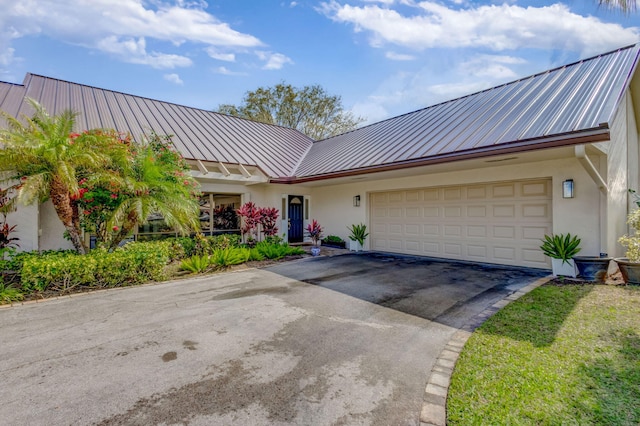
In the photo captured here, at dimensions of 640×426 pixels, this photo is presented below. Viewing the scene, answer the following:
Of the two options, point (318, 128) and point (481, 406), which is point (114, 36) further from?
point (318, 128)

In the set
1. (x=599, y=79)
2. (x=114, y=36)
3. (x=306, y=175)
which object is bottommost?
(x=306, y=175)

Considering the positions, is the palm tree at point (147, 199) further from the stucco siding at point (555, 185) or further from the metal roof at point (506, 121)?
the stucco siding at point (555, 185)

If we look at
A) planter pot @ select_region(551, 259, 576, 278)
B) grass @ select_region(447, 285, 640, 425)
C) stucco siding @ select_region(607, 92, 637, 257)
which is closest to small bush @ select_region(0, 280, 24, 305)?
grass @ select_region(447, 285, 640, 425)

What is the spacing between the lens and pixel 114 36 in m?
12.5

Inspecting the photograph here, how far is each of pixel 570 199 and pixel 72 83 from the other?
1868cm

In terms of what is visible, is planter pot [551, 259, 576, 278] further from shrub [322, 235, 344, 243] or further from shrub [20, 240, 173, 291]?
shrub [20, 240, 173, 291]

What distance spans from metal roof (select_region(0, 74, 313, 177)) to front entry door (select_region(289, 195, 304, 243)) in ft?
4.38

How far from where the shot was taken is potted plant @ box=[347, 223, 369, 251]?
499 inches

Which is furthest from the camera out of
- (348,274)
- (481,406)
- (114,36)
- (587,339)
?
(114,36)

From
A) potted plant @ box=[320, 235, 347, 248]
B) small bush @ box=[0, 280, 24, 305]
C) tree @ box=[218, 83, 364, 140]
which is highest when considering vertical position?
tree @ box=[218, 83, 364, 140]

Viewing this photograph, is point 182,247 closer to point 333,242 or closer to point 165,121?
point 333,242

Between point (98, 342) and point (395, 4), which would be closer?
point (98, 342)

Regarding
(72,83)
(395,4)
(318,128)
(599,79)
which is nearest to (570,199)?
(599,79)

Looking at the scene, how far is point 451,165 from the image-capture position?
9.24 meters
